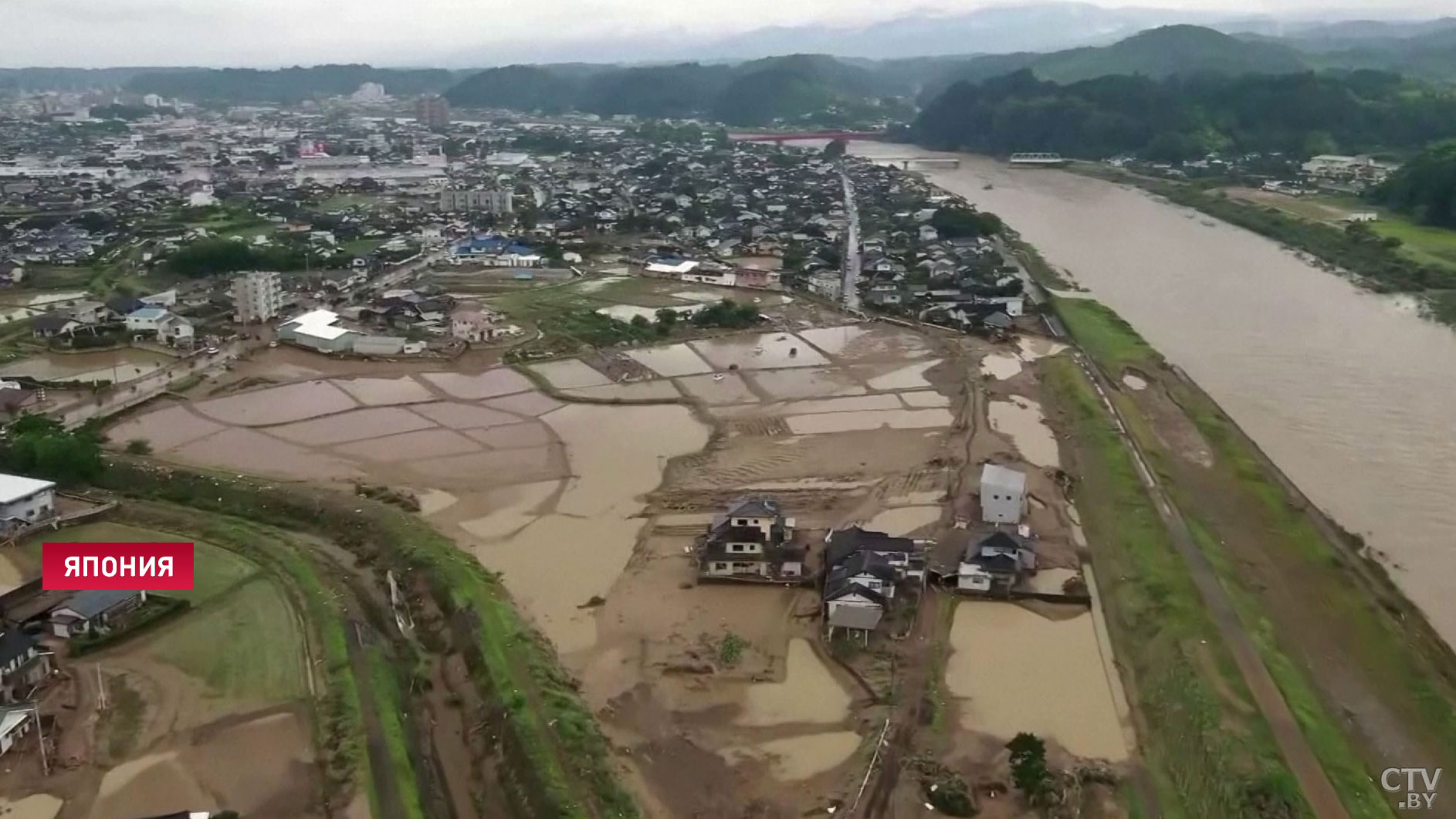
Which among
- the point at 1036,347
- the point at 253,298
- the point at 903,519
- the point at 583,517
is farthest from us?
the point at 253,298

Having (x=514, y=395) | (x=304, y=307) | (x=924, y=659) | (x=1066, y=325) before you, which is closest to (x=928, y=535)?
(x=924, y=659)

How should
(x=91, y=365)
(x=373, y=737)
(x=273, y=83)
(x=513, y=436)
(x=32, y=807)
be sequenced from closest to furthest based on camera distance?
(x=32, y=807) < (x=373, y=737) < (x=513, y=436) < (x=91, y=365) < (x=273, y=83)

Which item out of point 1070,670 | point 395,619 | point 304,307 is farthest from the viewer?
point 304,307

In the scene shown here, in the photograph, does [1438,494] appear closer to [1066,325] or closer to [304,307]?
[1066,325]

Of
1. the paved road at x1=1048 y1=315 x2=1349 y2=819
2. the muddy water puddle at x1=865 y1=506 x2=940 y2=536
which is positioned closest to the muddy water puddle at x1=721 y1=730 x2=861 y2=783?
the paved road at x1=1048 y1=315 x2=1349 y2=819

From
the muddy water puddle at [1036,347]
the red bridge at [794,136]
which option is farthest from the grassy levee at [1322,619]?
the red bridge at [794,136]

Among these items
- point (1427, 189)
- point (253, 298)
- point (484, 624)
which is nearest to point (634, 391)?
point (484, 624)

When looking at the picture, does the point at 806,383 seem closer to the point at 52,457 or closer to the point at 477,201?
the point at 52,457

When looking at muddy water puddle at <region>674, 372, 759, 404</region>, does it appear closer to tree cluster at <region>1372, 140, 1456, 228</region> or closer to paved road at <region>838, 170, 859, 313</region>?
paved road at <region>838, 170, 859, 313</region>
